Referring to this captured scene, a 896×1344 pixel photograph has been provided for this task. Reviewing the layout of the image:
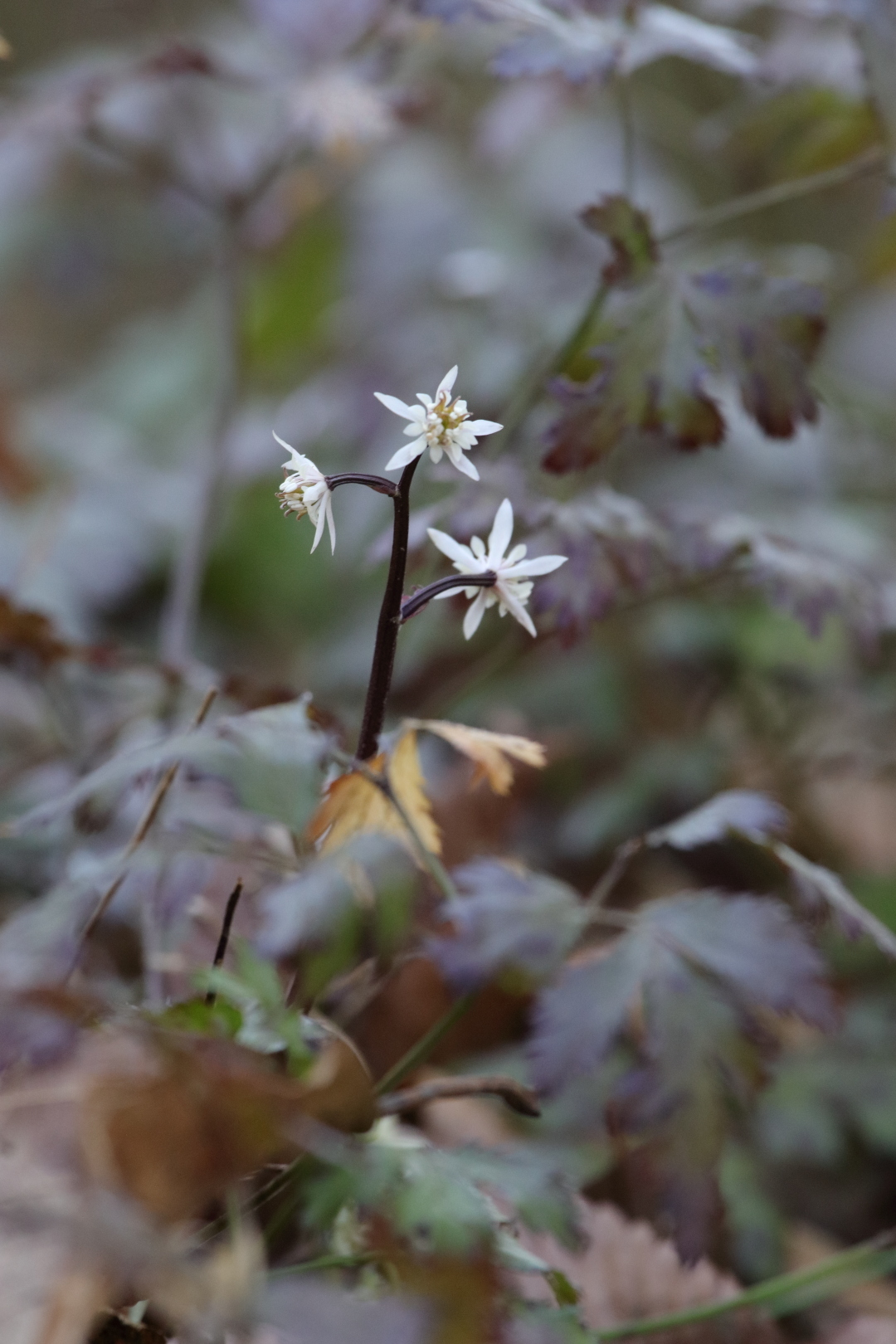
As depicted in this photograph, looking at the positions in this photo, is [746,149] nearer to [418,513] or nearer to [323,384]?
[323,384]

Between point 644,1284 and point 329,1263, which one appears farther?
point 644,1284

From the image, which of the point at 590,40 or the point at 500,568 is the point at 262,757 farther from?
the point at 590,40

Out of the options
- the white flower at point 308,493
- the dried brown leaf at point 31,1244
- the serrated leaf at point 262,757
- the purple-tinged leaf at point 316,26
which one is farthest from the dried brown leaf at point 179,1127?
the purple-tinged leaf at point 316,26

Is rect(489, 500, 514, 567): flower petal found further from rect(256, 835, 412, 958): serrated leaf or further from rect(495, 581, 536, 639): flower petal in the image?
rect(256, 835, 412, 958): serrated leaf

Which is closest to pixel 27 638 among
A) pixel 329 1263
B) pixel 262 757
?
pixel 262 757

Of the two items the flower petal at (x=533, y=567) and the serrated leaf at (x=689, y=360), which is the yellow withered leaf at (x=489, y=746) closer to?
the flower petal at (x=533, y=567)

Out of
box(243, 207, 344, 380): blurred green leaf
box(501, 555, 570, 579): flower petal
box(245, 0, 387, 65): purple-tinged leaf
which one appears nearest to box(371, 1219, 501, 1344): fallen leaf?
box(501, 555, 570, 579): flower petal
